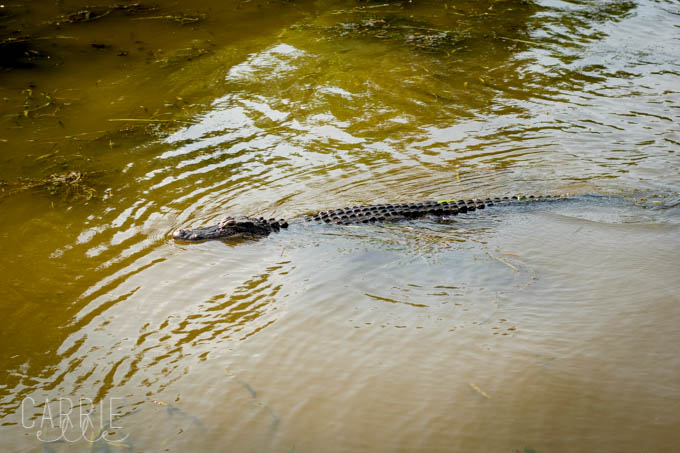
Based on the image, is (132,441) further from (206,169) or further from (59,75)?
(59,75)

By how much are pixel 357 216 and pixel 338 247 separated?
1.58 feet

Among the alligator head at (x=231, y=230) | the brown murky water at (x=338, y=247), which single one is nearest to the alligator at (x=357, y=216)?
the alligator head at (x=231, y=230)

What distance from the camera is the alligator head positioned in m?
5.60

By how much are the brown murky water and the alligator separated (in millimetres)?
134

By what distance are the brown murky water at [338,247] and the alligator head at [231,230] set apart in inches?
8.7

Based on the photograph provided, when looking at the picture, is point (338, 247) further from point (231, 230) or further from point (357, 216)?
point (231, 230)

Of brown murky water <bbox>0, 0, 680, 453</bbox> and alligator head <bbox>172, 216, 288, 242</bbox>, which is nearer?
brown murky water <bbox>0, 0, 680, 453</bbox>

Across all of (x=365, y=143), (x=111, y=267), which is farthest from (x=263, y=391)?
(x=365, y=143)

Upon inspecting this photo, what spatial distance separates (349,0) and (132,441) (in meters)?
13.0

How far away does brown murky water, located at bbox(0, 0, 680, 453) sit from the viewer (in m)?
3.45

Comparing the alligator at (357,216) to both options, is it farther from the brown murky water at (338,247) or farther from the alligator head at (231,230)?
the brown murky water at (338,247)

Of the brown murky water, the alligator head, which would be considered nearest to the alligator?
the alligator head

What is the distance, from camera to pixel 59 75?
9.55m

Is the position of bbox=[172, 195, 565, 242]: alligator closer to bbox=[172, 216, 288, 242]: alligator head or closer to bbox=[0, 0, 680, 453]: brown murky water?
bbox=[172, 216, 288, 242]: alligator head
